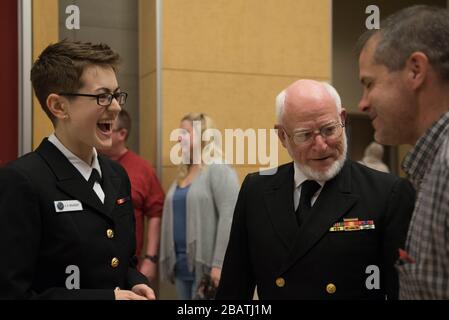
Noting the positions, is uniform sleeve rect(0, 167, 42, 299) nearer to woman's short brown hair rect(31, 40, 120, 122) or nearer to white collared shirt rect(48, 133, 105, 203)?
white collared shirt rect(48, 133, 105, 203)

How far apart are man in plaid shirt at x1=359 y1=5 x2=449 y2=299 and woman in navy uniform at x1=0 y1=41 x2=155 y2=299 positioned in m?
0.80

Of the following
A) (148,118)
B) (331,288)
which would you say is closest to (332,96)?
(331,288)

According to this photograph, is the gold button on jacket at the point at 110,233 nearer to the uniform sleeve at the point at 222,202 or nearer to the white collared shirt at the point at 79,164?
the white collared shirt at the point at 79,164

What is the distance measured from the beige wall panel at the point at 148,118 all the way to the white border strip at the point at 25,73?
2.48 ft

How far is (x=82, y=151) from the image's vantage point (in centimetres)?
175

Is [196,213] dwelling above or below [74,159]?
below

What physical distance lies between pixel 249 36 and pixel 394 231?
8.67ft

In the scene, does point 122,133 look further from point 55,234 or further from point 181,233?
point 55,234

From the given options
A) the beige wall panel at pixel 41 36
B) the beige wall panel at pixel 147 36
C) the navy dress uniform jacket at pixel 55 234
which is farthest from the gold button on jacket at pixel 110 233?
the beige wall panel at pixel 147 36

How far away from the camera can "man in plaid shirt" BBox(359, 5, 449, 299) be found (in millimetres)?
1077

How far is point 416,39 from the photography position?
4.08ft

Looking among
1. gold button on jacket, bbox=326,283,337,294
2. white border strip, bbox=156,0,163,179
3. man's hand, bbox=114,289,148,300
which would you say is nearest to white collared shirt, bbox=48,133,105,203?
man's hand, bbox=114,289,148,300
